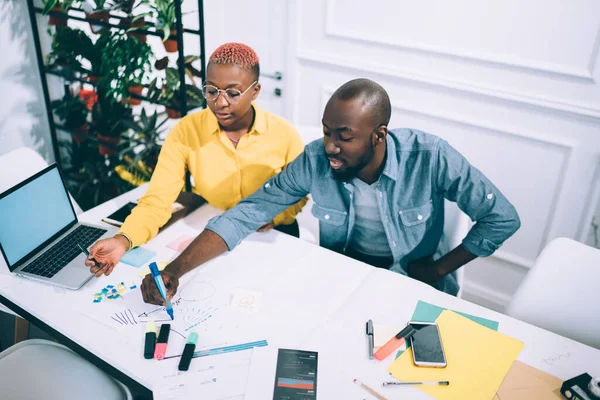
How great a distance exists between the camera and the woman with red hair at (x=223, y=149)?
5.22 feet

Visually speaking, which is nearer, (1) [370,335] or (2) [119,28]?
(1) [370,335]

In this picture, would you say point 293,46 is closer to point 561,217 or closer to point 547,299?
point 561,217

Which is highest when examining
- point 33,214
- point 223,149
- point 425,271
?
point 223,149

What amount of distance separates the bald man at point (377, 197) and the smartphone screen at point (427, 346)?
0.47 metres

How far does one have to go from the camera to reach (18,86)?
2613mm

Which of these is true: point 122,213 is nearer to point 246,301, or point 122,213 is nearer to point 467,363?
point 246,301

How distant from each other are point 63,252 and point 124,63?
50.2 inches

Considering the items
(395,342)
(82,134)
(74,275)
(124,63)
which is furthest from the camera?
(82,134)

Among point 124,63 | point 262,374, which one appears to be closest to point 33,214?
point 262,374

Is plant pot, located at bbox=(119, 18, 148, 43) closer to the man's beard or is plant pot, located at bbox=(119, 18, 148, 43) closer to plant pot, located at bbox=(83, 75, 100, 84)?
plant pot, located at bbox=(83, 75, 100, 84)

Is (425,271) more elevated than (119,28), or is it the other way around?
(119,28)

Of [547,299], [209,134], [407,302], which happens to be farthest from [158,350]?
[547,299]

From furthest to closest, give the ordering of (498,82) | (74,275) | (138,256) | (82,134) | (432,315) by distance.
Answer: (82,134)
(498,82)
(138,256)
(74,275)
(432,315)

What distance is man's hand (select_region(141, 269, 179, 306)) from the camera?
1.29m
